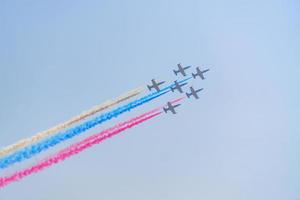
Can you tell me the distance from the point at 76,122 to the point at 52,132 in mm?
1296

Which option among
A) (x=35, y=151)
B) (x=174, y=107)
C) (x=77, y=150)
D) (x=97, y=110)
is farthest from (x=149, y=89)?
(x=35, y=151)

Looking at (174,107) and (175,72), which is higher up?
(175,72)

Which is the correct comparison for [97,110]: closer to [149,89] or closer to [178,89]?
[149,89]

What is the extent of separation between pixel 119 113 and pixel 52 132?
12.0 feet

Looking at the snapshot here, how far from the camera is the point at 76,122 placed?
24812 mm

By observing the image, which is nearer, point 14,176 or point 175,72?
point 14,176

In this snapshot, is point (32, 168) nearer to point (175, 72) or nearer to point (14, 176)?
point (14, 176)

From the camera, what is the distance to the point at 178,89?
29719 millimetres

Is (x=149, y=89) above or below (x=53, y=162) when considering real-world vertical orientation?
above

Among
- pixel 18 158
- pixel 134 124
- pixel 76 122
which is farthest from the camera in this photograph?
pixel 134 124

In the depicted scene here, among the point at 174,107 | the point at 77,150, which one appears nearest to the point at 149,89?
the point at 174,107

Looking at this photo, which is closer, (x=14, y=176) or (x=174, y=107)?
(x=14, y=176)

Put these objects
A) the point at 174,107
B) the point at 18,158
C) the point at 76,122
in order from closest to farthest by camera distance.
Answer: the point at 18,158
the point at 76,122
the point at 174,107

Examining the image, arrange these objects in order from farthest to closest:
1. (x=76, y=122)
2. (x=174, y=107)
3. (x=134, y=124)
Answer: (x=174, y=107) → (x=134, y=124) → (x=76, y=122)
